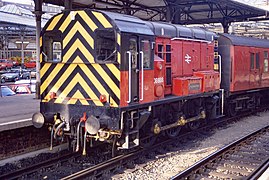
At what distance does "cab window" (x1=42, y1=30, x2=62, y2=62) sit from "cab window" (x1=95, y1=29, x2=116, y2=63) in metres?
1.12

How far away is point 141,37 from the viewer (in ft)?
26.5

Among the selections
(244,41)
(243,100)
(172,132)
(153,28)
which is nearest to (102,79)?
(153,28)

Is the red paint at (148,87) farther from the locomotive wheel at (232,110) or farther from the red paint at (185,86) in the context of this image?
the locomotive wheel at (232,110)

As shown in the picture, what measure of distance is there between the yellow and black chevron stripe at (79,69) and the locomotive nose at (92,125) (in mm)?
475

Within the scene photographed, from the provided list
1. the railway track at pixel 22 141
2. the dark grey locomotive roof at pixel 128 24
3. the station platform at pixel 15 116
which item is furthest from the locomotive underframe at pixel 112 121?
the dark grey locomotive roof at pixel 128 24

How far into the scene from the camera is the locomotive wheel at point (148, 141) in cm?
908

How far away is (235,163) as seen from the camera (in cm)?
822

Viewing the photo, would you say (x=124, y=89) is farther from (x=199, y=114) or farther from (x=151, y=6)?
(x=151, y=6)

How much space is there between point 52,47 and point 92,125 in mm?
2394

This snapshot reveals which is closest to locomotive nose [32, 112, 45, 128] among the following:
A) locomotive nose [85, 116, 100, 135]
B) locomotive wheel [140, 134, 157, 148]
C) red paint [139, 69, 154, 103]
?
locomotive nose [85, 116, 100, 135]

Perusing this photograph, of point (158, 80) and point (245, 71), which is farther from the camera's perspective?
point (245, 71)

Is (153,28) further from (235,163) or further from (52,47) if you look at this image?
(235,163)

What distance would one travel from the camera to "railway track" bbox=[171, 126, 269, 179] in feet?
24.1

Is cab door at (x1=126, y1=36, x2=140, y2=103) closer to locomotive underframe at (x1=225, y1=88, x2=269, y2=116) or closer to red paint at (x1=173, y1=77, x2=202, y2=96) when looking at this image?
red paint at (x1=173, y1=77, x2=202, y2=96)
